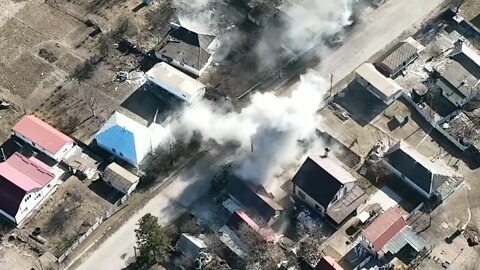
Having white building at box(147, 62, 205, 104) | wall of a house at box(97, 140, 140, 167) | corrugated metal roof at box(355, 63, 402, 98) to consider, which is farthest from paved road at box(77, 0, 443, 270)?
white building at box(147, 62, 205, 104)

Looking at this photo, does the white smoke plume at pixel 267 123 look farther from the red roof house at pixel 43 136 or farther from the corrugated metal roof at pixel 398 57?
the red roof house at pixel 43 136

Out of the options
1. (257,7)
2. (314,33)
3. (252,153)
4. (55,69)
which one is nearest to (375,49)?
(314,33)

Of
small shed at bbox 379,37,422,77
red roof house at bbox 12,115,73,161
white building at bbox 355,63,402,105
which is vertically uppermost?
small shed at bbox 379,37,422,77

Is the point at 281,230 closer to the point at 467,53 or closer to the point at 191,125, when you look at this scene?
the point at 191,125

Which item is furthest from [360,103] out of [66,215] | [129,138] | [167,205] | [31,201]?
[31,201]

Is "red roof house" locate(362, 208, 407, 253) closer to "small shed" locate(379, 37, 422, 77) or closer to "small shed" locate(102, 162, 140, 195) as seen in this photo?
"small shed" locate(379, 37, 422, 77)

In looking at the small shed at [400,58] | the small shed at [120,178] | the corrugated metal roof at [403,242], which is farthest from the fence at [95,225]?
the small shed at [400,58]
